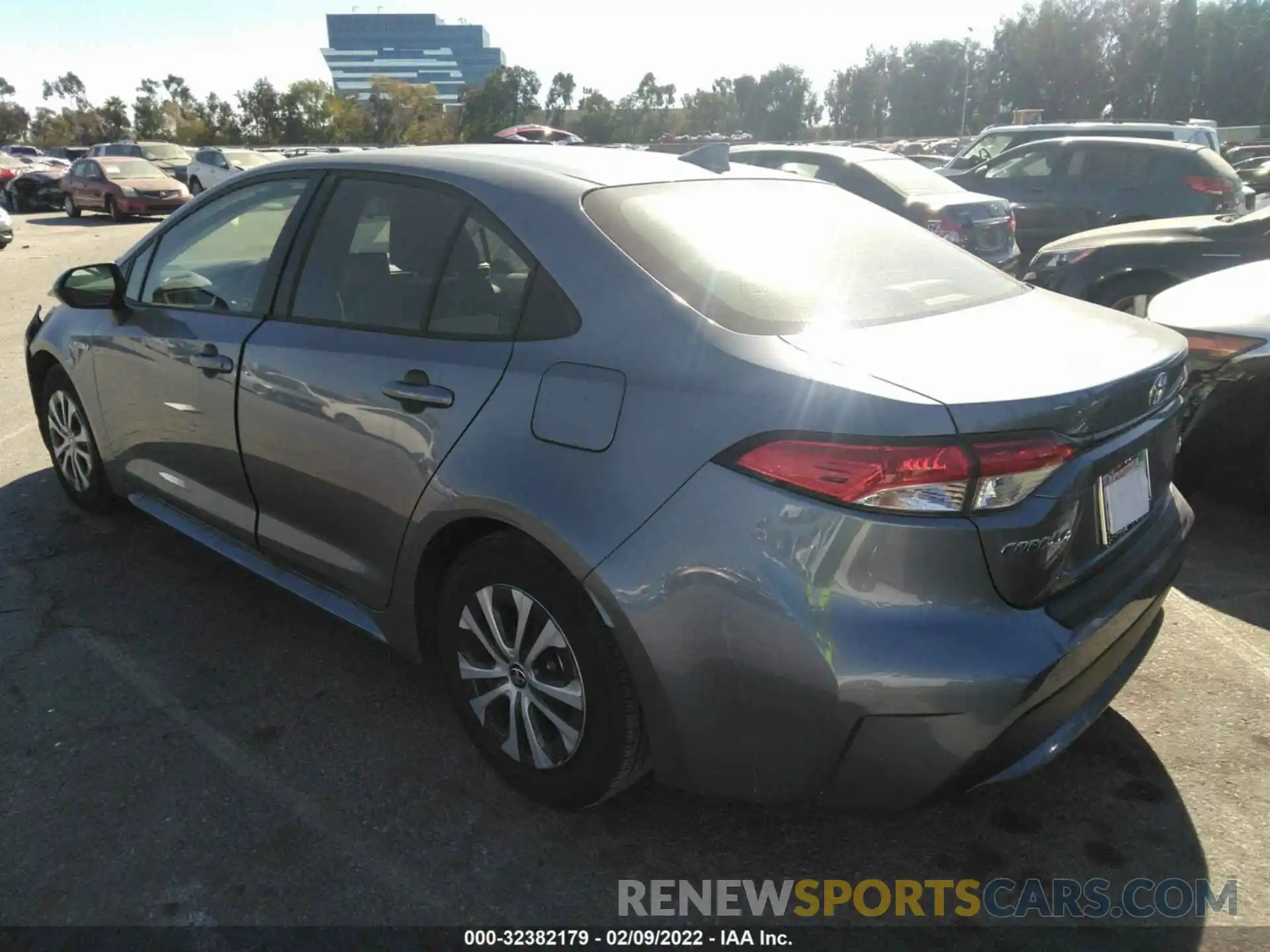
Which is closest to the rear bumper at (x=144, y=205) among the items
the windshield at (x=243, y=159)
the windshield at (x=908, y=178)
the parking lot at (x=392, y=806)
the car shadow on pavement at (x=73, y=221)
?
the car shadow on pavement at (x=73, y=221)

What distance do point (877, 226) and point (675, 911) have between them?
2086 millimetres

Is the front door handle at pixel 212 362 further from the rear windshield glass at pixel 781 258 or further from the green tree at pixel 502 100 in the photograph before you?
the green tree at pixel 502 100

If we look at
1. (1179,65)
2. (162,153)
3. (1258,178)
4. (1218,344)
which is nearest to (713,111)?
(1179,65)

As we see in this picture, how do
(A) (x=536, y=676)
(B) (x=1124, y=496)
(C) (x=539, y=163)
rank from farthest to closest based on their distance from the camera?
(C) (x=539, y=163) → (A) (x=536, y=676) → (B) (x=1124, y=496)

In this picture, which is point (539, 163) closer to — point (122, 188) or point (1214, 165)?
point (1214, 165)

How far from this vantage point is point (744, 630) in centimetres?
203

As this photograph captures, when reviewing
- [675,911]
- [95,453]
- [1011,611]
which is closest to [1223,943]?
[1011,611]

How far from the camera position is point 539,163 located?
2855 millimetres

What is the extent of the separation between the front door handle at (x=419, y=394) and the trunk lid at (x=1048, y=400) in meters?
0.94

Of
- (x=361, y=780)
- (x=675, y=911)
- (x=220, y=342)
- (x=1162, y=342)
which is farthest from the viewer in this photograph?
(x=220, y=342)

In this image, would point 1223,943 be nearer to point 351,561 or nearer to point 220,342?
point 351,561

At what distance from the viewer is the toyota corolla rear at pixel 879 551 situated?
1941 mm

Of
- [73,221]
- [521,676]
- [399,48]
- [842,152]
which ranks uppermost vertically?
[399,48]

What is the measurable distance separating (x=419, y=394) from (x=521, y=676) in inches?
31.5
